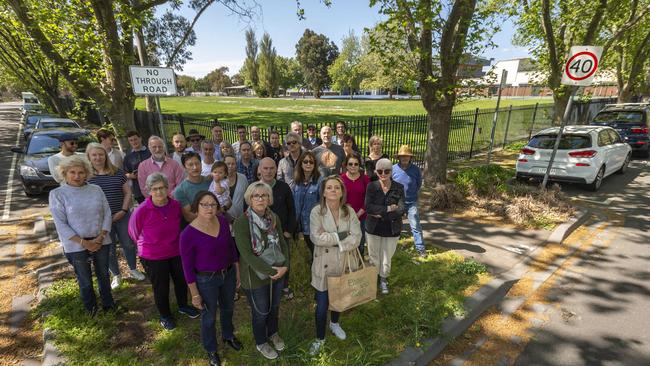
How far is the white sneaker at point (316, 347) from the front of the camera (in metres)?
3.10

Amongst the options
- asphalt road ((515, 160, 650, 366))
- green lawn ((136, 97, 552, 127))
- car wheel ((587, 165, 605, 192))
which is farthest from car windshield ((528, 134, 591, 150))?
green lawn ((136, 97, 552, 127))

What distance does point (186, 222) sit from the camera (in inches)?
136

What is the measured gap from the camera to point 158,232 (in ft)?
10.5

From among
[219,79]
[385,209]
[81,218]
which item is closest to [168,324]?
[81,218]

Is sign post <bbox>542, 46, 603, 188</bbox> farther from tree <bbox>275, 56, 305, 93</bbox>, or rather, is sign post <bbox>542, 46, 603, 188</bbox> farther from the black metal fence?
tree <bbox>275, 56, 305, 93</bbox>

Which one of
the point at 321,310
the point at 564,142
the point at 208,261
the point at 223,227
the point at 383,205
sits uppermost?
the point at 564,142

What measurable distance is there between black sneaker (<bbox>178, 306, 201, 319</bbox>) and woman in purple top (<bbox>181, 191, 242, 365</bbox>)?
84cm

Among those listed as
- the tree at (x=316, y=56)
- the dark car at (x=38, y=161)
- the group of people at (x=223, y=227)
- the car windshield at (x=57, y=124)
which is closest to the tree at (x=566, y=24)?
the group of people at (x=223, y=227)

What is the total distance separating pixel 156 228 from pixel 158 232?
5 centimetres

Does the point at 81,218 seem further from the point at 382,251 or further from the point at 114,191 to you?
the point at 382,251

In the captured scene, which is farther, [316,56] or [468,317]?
[316,56]

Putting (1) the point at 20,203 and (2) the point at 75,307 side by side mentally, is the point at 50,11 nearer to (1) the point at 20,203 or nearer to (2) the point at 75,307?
(1) the point at 20,203

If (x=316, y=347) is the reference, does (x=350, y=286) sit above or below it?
above

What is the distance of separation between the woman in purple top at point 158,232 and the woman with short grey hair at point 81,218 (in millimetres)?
548
